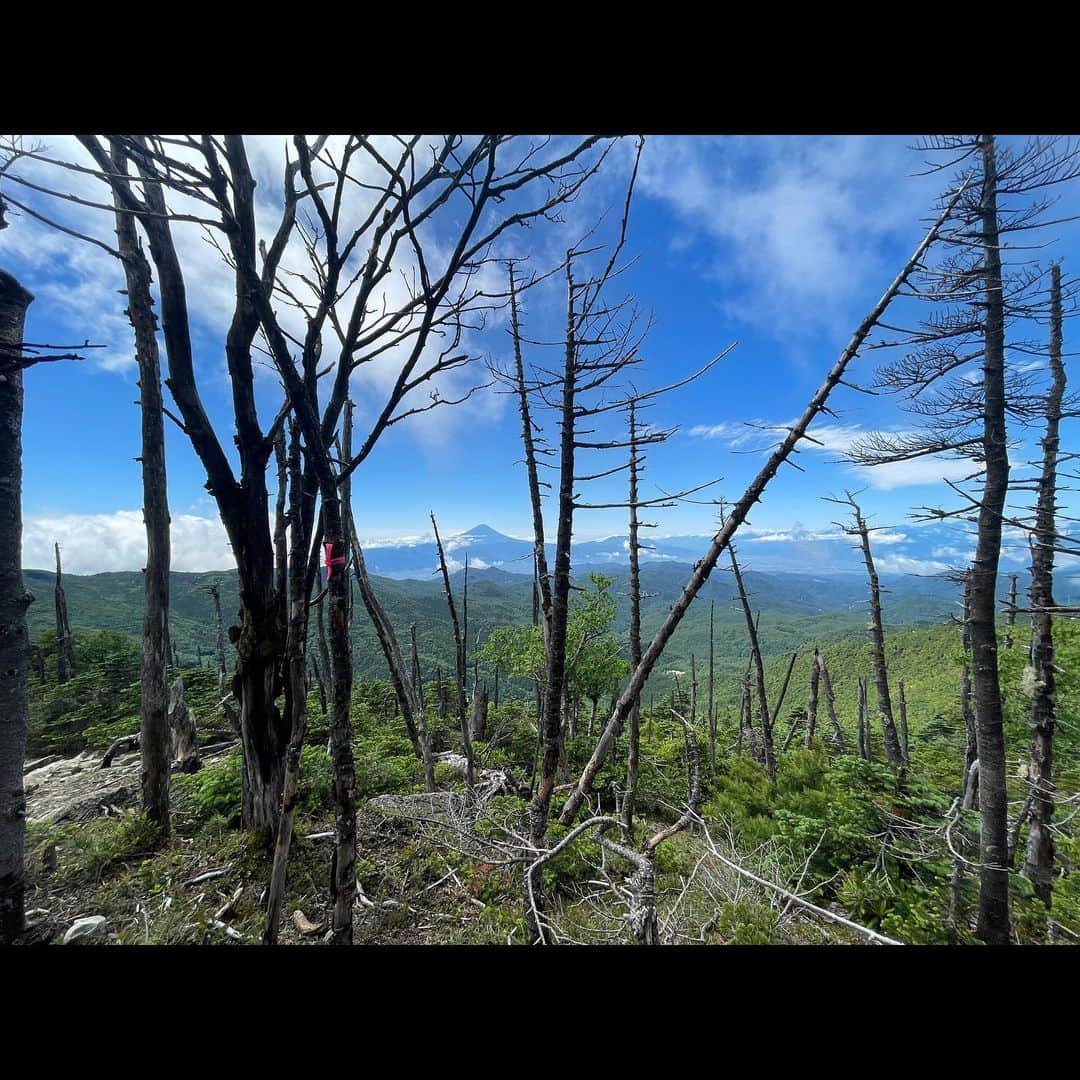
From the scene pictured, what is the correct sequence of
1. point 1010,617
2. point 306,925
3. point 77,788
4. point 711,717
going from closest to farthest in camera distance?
point 306,925, point 1010,617, point 77,788, point 711,717

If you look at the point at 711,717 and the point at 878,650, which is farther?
the point at 711,717

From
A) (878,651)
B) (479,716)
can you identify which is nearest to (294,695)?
(479,716)

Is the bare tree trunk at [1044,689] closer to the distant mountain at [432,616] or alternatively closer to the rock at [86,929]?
the distant mountain at [432,616]

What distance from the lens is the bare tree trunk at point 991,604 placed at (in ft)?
14.3

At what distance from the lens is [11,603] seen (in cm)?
238

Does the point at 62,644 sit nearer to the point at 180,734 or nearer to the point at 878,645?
the point at 180,734

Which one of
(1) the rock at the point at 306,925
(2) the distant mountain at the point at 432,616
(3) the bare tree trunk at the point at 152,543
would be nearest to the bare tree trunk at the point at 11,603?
(1) the rock at the point at 306,925

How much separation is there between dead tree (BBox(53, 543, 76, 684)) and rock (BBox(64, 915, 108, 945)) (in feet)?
56.7

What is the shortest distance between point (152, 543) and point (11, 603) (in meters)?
3.59

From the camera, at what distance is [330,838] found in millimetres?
5211

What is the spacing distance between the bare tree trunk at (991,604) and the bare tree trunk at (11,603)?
7.88 m
